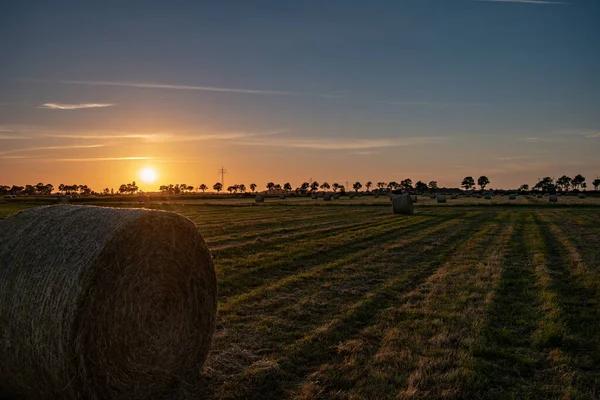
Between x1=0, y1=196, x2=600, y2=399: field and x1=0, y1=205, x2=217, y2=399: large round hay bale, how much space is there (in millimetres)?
845

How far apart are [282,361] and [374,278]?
22.5 ft

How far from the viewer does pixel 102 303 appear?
6434 millimetres

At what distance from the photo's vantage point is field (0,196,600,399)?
6906 millimetres

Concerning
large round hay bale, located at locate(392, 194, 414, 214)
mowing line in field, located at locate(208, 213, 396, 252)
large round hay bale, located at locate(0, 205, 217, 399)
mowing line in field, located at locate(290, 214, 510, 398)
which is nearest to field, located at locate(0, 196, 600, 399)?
mowing line in field, located at locate(290, 214, 510, 398)

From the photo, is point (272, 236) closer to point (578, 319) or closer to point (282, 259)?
point (282, 259)

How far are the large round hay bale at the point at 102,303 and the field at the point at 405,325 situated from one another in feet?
2.77

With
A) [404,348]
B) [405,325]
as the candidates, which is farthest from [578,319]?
[404,348]

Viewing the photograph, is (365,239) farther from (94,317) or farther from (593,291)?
(94,317)

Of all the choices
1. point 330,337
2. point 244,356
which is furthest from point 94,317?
point 330,337

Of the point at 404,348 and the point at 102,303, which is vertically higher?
the point at 102,303

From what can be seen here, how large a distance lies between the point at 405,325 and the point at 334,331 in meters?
1.44

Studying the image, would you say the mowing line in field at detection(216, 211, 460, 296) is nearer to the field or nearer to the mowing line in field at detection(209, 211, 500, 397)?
the field

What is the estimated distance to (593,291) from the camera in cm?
1251

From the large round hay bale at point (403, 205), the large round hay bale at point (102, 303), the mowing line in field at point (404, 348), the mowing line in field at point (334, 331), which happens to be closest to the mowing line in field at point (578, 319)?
the mowing line in field at point (404, 348)
